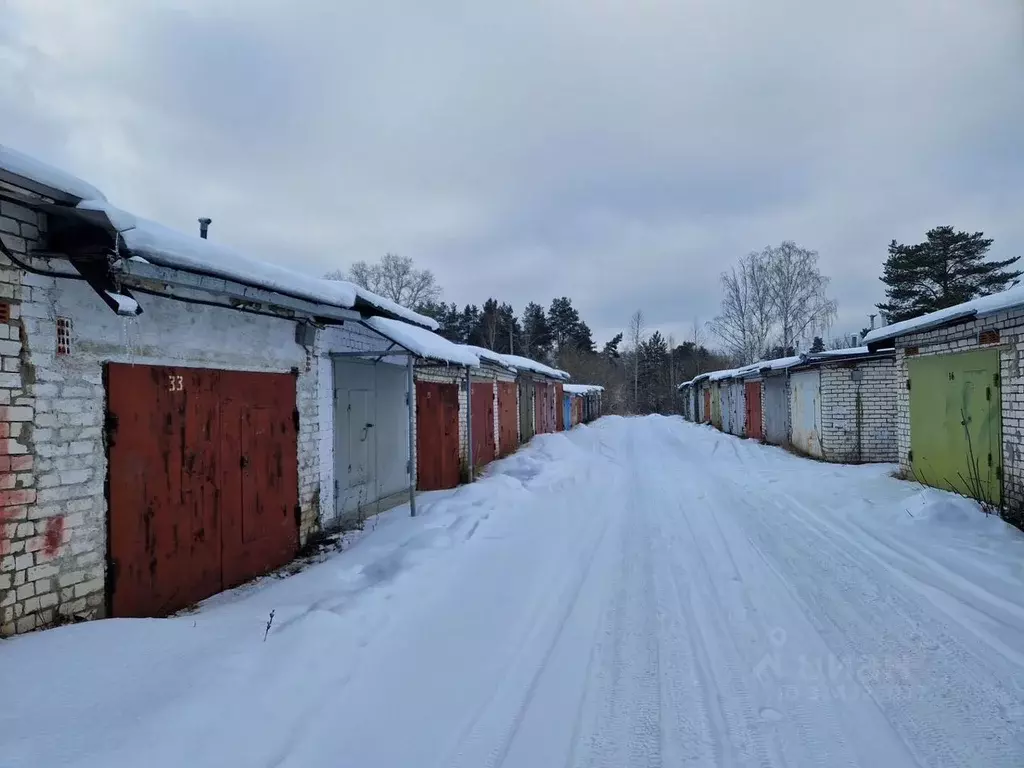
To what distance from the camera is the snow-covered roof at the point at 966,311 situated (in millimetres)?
6262

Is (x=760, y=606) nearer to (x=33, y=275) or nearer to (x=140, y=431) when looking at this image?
(x=140, y=431)

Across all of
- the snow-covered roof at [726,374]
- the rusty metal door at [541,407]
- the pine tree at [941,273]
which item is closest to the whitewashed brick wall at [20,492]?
the rusty metal door at [541,407]

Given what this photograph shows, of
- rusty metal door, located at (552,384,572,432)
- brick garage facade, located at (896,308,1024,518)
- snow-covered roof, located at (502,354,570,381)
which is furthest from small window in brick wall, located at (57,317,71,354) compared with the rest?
rusty metal door, located at (552,384,572,432)

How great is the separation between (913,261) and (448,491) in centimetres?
3227

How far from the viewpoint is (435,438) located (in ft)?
34.1

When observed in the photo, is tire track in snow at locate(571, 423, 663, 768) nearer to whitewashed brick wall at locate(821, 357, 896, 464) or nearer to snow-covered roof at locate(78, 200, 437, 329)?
snow-covered roof at locate(78, 200, 437, 329)

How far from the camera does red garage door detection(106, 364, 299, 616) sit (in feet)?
13.5

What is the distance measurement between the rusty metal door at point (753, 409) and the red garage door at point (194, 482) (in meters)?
18.0

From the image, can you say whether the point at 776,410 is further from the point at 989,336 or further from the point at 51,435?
the point at 51,435

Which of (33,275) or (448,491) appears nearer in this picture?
(33,275)

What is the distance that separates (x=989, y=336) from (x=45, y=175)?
32.9ft

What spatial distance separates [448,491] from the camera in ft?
32.8

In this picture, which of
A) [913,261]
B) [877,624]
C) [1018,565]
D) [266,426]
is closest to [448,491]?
[266,426]

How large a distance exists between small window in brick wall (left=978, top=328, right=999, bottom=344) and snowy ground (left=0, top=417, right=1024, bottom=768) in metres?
2.34
